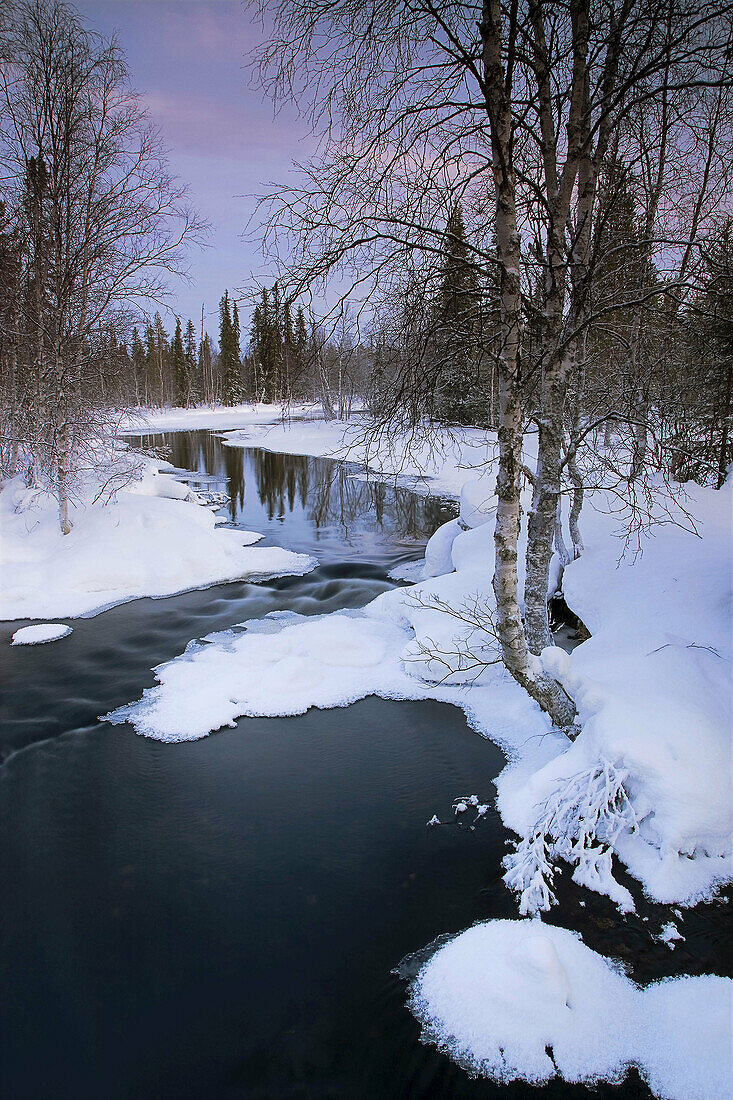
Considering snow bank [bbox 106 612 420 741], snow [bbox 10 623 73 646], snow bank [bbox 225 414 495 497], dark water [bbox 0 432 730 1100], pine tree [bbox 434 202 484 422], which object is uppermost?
pine tree [bbox 434 202 484 422]

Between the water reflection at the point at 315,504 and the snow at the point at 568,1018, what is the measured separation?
6815 mm

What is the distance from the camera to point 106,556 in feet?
37.6

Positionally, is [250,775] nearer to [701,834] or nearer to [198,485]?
[701,834]

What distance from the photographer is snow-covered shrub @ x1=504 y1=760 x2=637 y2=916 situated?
14.6 ft

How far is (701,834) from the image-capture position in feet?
14.6

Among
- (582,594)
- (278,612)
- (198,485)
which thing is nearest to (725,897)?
(582,594)

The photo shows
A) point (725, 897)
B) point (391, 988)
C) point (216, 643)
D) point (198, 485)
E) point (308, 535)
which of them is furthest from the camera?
point (198, 485)

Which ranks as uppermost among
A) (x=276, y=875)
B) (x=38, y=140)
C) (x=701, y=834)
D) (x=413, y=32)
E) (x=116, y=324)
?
(x=38, y=140)

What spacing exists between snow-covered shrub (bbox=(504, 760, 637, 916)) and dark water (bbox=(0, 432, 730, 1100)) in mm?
166

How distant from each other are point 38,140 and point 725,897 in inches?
567

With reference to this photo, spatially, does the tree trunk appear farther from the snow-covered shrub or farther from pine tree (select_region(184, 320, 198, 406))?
pine tree (select_region(184, 320, 198, 406))

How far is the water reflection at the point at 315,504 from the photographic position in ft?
54.0

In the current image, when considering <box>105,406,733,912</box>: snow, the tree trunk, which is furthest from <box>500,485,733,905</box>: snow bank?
the tree trunk

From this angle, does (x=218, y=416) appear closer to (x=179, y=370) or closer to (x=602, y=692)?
(x=179, y=370)
